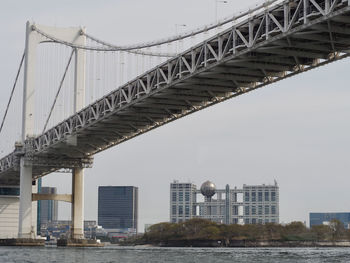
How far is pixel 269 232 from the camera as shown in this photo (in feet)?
434

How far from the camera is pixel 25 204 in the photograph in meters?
75.8

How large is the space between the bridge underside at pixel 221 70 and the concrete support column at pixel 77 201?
363 inches

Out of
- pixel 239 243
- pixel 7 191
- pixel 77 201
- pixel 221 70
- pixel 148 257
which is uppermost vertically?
pixel 221 70

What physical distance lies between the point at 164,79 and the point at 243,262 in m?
12.0

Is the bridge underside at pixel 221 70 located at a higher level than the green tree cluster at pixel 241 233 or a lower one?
higher

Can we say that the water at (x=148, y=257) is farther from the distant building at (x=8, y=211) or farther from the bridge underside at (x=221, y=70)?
the distant building at (x=8, y=211)

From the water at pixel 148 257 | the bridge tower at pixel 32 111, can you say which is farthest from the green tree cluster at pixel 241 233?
the water at pixel 148 257

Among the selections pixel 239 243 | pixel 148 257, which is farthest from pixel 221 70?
pixel 239 243

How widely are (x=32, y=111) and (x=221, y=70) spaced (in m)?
36.5

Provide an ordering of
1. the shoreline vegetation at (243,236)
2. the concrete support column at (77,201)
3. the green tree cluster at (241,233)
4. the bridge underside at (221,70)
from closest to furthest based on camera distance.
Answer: the bridge underside at (221,70) → the concrete support column at (77,201) → the shoreline vegetation at (243,236) → the green tree cluster at (241,233)

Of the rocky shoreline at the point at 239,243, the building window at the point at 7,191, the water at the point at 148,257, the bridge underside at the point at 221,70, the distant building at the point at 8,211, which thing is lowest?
the rocky shoreline at the point at 239,243

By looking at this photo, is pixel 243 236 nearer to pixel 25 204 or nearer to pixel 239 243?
pixel 239 243

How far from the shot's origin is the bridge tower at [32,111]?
248 ft

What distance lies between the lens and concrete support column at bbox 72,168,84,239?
3066 inches
